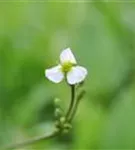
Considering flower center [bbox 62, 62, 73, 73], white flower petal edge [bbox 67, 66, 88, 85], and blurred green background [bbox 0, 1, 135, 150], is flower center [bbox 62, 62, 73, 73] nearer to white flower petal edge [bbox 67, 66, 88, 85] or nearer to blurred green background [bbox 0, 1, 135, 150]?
white flower petal edge [bbox 67, 66, 88, 85]

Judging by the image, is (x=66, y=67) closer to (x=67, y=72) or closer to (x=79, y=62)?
(x=67, y=72)

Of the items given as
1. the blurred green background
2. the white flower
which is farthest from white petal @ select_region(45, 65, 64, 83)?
the blurred green background

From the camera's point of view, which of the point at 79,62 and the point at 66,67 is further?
the point at 79,62

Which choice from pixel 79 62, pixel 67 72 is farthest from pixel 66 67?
pixel 79 62

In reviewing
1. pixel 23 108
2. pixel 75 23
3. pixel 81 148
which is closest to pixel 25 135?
pixel 23 108

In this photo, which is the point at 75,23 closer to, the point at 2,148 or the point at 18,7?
the point at 18,7

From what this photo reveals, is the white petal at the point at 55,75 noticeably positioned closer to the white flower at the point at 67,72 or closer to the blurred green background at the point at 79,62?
the white flower at the point at 67,72

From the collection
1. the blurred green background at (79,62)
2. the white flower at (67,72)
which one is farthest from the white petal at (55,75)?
the blurred green background at (79,62)
